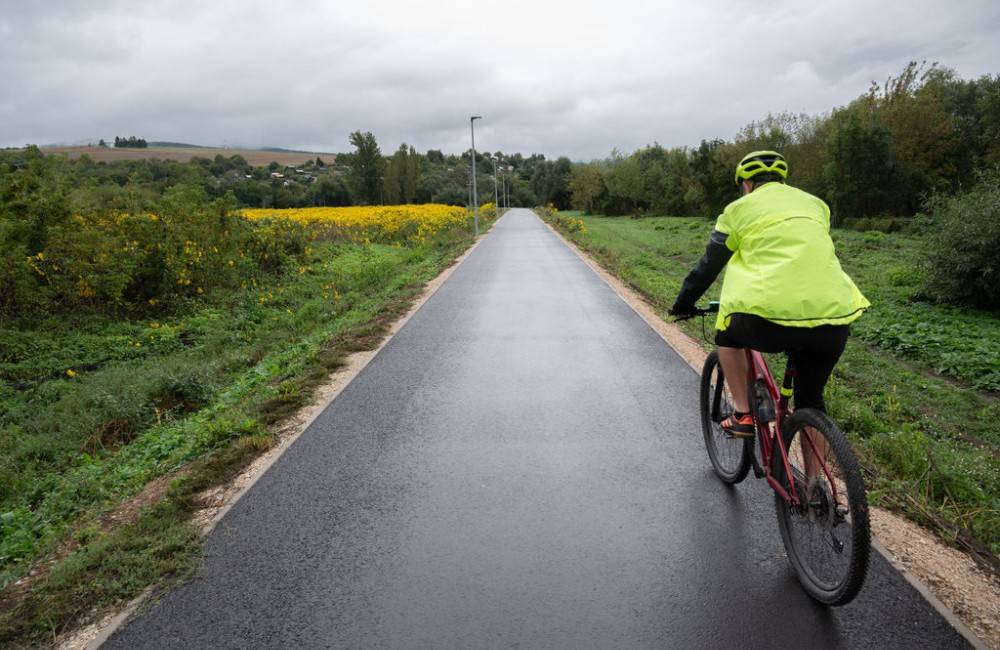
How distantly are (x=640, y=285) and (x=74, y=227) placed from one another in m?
11.5

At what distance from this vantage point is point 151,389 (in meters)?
7.38

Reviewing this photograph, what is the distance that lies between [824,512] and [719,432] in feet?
4.73

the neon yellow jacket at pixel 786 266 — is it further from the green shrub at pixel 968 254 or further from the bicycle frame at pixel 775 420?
the green shrub at pixel 968 254

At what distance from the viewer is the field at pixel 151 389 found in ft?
11.0

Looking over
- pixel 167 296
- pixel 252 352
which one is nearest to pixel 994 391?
pixel 252 352

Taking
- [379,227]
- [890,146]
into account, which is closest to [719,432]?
[379,227]

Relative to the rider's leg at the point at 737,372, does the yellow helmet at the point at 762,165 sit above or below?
above

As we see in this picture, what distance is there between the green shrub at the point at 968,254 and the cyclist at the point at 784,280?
11.7 meters

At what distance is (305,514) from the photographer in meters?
3.79

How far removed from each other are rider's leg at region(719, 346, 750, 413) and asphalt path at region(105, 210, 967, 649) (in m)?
0.74

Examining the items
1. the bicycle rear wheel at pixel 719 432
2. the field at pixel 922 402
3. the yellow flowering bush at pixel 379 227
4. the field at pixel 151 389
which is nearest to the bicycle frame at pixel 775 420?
the bicycle rear wheel at pixel 719 432

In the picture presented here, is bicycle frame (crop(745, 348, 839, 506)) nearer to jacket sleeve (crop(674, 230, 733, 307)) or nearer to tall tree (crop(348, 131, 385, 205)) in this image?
jacket sleeve (crop(674, 230, 733, 307))

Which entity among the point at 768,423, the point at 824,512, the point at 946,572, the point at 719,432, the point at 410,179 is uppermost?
the point at 410,179

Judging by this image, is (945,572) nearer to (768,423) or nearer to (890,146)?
(768,423)
